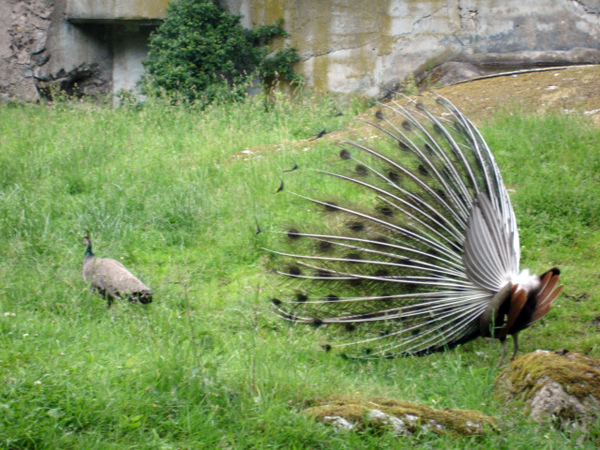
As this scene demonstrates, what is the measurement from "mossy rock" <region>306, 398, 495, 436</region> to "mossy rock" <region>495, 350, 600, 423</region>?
293 millimetres

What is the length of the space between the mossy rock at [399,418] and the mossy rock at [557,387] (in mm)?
293

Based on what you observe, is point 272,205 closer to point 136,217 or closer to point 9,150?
point 136,217

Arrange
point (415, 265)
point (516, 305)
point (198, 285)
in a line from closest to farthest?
point (516, 305) < point (415, 265) < point (198, 285)

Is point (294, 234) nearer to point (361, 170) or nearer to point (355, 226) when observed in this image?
point (355, 226)

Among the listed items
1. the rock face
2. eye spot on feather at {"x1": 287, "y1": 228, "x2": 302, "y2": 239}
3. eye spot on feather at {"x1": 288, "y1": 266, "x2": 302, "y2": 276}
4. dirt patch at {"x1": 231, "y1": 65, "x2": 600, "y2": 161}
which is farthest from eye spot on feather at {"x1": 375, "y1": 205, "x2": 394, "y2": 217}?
the rock face

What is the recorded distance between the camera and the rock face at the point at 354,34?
11125mm

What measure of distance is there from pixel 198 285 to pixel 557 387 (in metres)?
3.22

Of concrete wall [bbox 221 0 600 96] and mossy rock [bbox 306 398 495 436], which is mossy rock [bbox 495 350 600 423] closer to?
mossy rock [bbox 306 398 495 436]

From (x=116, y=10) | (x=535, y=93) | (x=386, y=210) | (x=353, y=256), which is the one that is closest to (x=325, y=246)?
(x=353, y=256)

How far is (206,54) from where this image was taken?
11.4 m

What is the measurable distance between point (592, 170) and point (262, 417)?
5.03m

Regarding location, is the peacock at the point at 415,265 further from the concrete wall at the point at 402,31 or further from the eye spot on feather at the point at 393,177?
the concrete wall at the point at 402,31

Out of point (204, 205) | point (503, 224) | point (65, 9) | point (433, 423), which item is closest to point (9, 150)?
point (204, 205)

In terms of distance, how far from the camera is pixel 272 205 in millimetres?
6898
